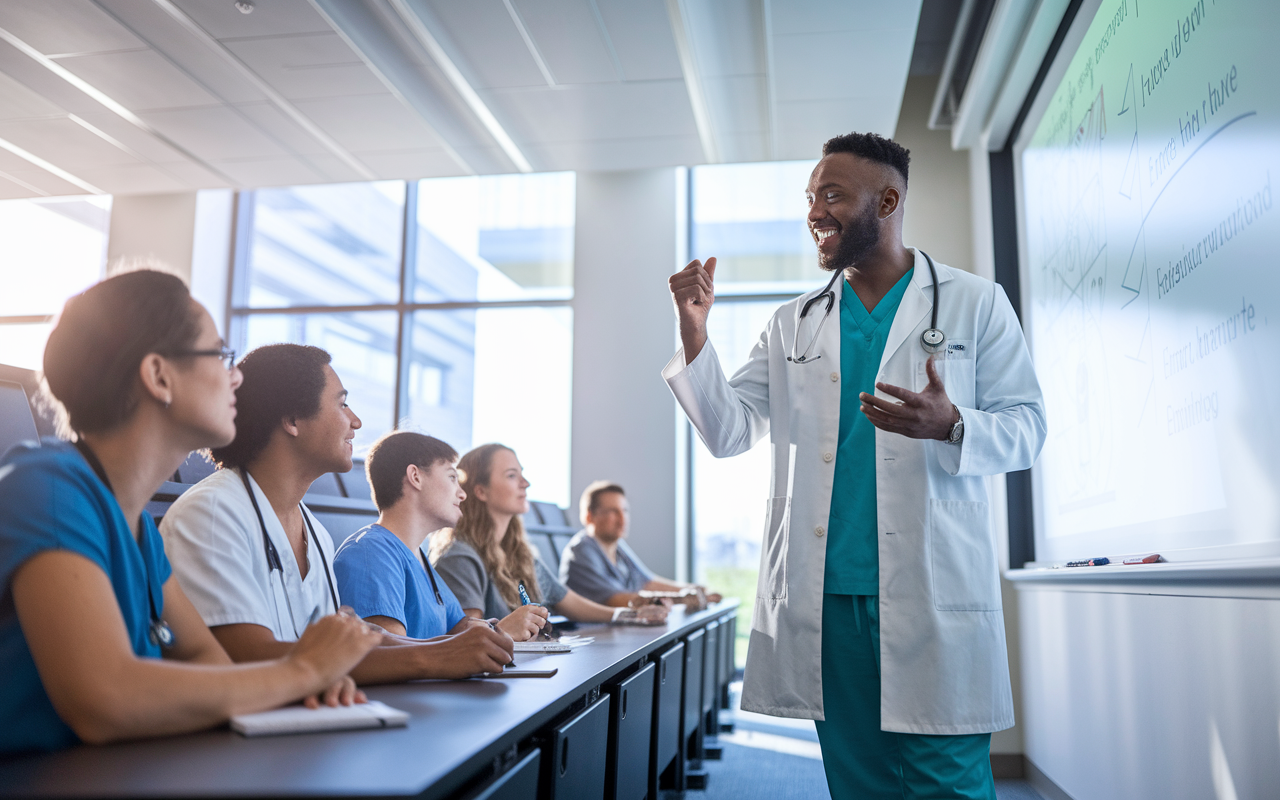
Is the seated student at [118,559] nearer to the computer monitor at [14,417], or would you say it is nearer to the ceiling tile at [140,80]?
the computer monitor at [14,417]

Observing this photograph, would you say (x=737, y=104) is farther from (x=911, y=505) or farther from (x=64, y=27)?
(x=911, y=505)

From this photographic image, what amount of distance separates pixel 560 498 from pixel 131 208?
376 cm

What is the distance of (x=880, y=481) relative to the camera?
4.78 feet

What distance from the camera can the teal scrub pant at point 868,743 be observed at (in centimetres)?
136

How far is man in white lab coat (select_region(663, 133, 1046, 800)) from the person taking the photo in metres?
1.37

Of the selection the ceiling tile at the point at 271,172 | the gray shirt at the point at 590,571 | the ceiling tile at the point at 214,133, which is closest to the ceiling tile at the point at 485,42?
the ceiling tile at the point at 214,133

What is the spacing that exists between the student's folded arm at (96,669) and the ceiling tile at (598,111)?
4.00m

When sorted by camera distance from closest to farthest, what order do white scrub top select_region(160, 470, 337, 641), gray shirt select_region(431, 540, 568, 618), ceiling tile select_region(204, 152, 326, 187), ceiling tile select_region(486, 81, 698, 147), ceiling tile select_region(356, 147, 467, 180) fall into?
white scrub top select_region(160, 470, 337, 641) → gray shirt select_region(431, 540, 568, 618) → ceiling tile select_region(486, 81, 698, 147) → ceiling tile select_region(356, 147, 467, 180) → ceiling tile select_region(204, 152, 326, 187)

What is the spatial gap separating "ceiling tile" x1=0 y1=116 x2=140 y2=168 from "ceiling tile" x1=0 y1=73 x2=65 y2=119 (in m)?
0.08

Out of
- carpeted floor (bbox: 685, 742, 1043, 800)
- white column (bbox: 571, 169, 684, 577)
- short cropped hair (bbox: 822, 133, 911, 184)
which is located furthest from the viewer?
white column (bbox: 571, 169, 684, 577)

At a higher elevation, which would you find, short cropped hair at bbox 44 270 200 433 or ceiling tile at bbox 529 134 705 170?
ceiling tile at bbox 529 134 705 170

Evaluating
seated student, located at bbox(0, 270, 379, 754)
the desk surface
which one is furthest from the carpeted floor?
seated student, located at bbox(0, 270, 379, 754)

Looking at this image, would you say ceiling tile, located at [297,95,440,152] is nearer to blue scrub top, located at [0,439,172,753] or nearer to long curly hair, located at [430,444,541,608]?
long curly hair, located at [430,444,541,608]

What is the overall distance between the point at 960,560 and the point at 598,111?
3858 millimetres
